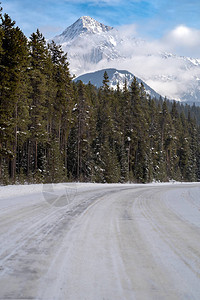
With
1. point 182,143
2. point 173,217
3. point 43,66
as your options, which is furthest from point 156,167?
point 173,217

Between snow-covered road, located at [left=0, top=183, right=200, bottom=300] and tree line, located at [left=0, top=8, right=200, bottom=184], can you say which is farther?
tree line, located at [left=0, top=8, right=200, bottom=184]

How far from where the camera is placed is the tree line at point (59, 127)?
1920cm

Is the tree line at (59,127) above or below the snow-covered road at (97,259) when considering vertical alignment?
above

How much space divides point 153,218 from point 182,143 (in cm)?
6636

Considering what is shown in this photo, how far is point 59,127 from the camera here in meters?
35.1

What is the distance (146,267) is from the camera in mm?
3350

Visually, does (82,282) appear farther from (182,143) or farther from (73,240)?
(182,143)

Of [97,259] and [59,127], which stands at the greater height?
[59,127]

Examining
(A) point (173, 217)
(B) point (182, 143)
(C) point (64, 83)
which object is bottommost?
(A) point (173, 217)

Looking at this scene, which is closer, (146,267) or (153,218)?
(146,267)

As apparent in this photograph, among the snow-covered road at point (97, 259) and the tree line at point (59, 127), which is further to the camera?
the tree line at point (59, 127)

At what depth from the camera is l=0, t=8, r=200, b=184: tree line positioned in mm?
19203

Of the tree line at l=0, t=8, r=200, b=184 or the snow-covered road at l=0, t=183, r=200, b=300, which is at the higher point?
the tree line at l=0, t=8, r=200, b=184

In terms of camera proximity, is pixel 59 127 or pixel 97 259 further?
pixel 59 127
